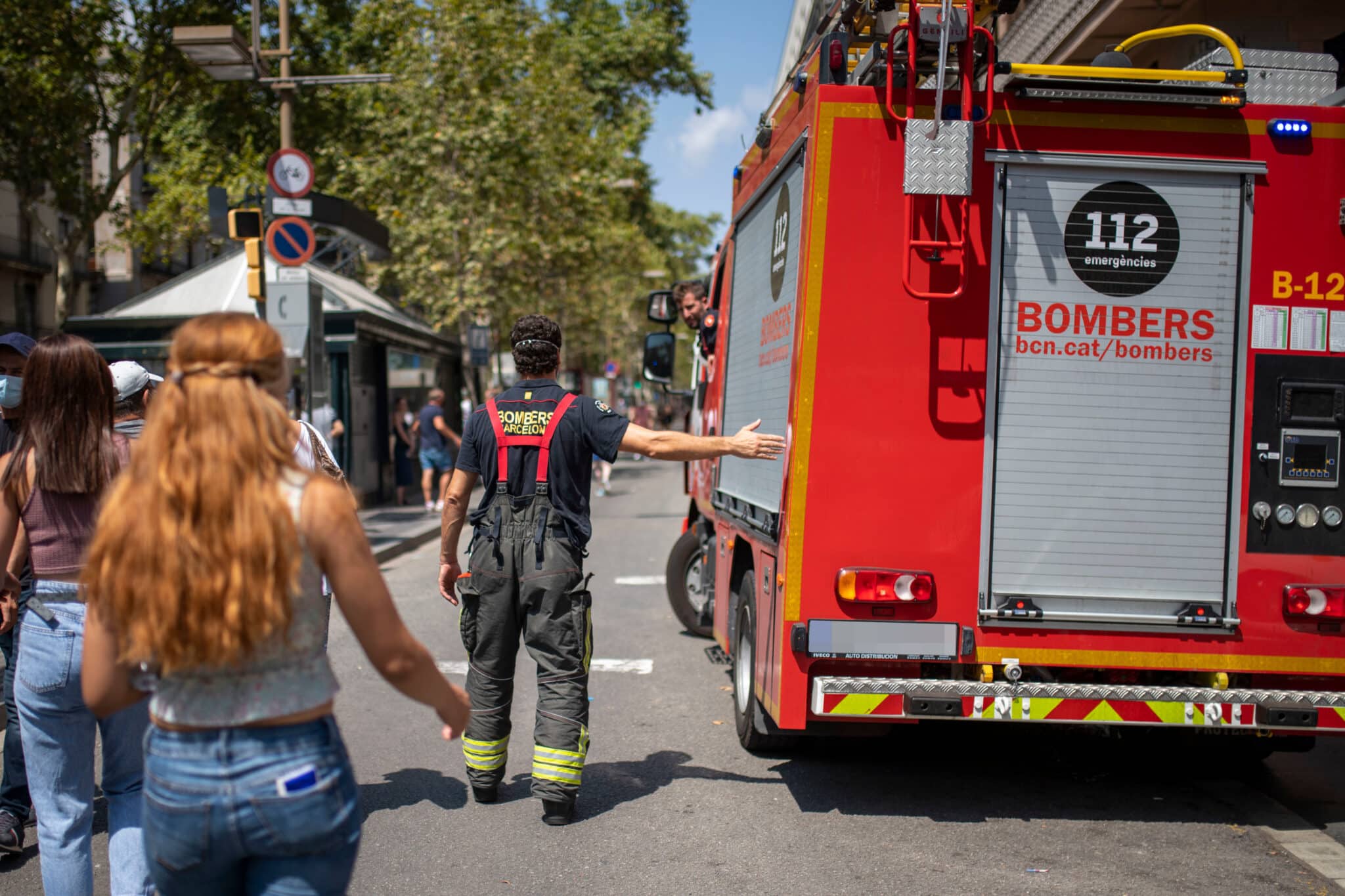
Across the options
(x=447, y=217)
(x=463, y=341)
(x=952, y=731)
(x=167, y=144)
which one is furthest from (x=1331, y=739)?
(x=167, y=144)

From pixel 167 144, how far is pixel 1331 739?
30.7 metres

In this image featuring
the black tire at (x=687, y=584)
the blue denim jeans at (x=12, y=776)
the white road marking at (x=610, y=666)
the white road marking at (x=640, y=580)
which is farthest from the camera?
the white road marking at (x=640, y=580)

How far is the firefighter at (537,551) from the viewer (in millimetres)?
4656

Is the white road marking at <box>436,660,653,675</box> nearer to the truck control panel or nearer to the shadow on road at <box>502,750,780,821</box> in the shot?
the shadow on road at <box>502,750,780,821</box>

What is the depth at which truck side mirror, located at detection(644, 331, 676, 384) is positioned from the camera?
843cm

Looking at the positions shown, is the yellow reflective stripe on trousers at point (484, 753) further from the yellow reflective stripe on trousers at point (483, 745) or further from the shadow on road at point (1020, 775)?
the shadow on road at point (1020, 775)

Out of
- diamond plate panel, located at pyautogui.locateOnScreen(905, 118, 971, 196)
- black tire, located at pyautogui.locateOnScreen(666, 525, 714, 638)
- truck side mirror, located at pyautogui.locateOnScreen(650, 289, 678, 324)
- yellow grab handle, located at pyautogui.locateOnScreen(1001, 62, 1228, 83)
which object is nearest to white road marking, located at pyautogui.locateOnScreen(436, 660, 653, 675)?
black tire, located at pyautogui.locateOnScreen(666, 525, 714, 638)

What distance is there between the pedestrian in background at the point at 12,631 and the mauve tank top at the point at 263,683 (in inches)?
69.6

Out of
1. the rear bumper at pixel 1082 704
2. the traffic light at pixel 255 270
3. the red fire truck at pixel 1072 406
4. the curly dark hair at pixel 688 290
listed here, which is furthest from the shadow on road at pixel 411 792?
the traffic light at pixel 255 270

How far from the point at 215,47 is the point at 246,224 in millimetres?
2116

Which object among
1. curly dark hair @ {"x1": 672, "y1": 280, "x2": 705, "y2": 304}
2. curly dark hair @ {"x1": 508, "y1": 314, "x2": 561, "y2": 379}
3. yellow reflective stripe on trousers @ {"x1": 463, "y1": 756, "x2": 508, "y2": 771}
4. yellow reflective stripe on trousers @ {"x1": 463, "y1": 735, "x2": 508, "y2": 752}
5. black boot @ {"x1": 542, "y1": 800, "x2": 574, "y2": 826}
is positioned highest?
curly dark hair @ {"x1": 672, "y1": 280, "x2": 705, "y2": 304}

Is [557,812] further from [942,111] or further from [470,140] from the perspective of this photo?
[470,140]

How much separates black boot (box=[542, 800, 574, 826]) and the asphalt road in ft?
0.23

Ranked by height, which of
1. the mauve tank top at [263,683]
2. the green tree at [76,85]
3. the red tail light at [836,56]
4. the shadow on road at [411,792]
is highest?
the green tree at [76,85]
